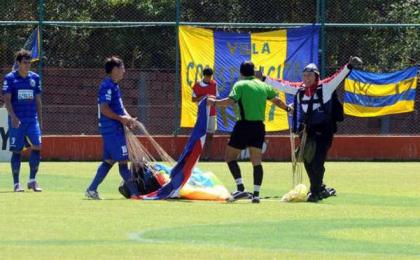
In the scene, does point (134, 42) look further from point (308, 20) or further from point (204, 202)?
point (204, 202)

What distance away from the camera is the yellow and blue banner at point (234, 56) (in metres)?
27.0

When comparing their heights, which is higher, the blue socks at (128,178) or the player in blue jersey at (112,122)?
the player in blue jersey at (112,122)

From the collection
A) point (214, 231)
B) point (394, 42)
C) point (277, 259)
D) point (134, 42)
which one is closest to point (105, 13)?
point (134, 42)

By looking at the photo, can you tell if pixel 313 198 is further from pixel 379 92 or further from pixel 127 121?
pixel 379 92

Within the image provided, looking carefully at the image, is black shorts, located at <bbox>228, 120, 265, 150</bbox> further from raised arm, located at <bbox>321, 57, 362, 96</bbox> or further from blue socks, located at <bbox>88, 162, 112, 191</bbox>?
blue socks, located at <bbox>88, 162, 112, 191</bbox>

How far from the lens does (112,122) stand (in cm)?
1734

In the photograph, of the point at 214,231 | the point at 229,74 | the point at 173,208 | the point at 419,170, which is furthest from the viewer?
the point at 229,74

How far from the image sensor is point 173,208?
16188 millimetres

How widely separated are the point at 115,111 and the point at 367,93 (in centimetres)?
1146

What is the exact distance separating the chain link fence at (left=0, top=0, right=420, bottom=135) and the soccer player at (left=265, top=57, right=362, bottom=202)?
9890 mm

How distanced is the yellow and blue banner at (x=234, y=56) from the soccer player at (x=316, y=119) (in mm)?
8905

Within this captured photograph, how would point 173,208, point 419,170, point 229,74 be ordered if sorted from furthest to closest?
1. point 229,74
2. point 419,170
3. point 173,208

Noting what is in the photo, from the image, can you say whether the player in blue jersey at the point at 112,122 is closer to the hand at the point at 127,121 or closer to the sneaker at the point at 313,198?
the hand at the point at 127,121

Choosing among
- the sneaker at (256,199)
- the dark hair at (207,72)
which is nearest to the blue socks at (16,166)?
the sneaker at (256,199)
